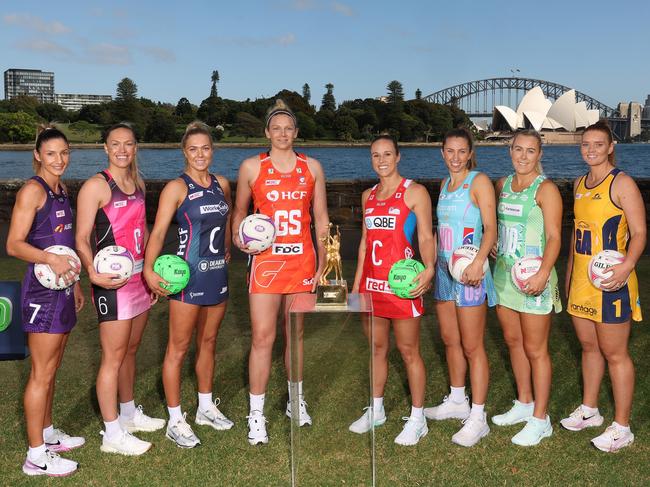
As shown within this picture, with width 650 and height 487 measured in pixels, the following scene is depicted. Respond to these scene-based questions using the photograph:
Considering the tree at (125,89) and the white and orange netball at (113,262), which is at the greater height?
the tree at (125,89)

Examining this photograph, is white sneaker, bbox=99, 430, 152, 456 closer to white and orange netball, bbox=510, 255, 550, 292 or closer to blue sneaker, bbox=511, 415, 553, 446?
blue sneaker, bbox=511, 415, 553, 446

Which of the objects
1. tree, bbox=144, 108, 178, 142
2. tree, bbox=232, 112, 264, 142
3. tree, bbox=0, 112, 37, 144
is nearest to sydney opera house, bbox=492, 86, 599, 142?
tree, bbox=232, 112, 264, 142

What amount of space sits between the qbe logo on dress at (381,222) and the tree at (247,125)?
8209cm

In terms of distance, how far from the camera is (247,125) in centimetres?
8838

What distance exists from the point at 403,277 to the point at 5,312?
2258 mm

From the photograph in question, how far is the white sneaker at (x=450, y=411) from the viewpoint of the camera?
453cm

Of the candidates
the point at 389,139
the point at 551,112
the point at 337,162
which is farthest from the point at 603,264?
the point at 551,112

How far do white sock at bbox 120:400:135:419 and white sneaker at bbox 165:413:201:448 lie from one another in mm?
317

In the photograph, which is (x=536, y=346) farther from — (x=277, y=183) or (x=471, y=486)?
(x=277, y=183)

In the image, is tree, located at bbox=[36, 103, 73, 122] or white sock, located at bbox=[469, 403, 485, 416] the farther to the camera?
tree, located at bbox=[36, 103, 73, 122]

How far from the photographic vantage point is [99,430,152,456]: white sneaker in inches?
157

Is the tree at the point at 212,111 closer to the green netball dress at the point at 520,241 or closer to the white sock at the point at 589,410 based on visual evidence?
the green netball dress at the point at 520,241

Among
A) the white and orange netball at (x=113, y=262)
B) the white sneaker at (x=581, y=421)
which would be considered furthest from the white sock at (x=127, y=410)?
the white sneaker at (x=581, y=421)

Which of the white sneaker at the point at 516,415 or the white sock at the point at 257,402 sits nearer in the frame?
the white sock at the point at 257,402
